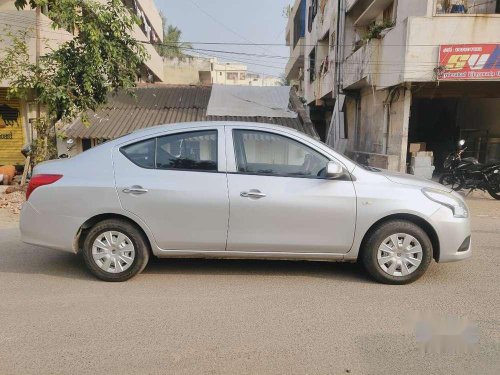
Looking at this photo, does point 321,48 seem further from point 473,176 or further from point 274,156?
point 274,156

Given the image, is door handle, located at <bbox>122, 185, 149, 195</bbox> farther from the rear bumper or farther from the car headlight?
the car headlight

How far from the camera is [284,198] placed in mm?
3752

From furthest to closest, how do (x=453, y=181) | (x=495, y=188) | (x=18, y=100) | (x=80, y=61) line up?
(x=18, y=100), (x=453, y=181), (x=495, y=188), (x=80, y=61)

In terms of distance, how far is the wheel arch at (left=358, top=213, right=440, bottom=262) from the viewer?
12.6 ft

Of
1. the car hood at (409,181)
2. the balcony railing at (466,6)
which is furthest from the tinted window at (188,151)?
the balcony railing at (466,6)

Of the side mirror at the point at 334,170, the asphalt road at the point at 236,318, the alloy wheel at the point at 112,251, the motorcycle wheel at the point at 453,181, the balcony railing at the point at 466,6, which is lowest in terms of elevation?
the asphalt road at the point at 236,318

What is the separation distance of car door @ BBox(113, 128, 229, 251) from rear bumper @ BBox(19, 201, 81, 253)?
0.64 m

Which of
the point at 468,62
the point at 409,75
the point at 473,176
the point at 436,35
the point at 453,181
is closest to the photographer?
the point at 473,176

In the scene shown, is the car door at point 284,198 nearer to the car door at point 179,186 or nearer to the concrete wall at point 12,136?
the car door at point 179,186

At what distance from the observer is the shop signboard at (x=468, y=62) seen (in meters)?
9.62

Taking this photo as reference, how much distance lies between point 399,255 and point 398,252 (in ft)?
0.11

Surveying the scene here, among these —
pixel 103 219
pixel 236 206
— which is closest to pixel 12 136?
pixel 103 219

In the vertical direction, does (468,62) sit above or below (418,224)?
above

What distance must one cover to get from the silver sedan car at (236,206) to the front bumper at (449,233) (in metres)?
0.01
